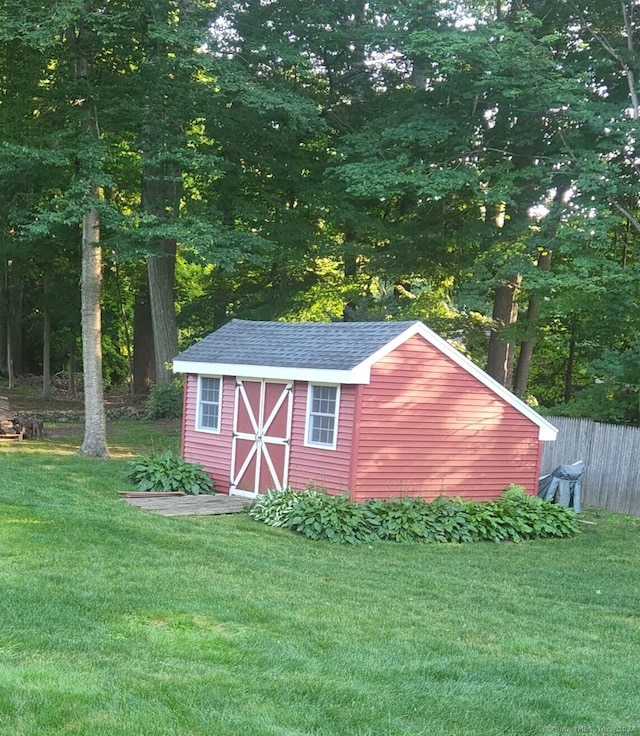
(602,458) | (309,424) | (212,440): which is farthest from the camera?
(602,458)

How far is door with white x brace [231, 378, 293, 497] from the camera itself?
13266 millimetres

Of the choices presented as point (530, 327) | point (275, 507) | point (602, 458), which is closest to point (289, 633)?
point (275, 507)

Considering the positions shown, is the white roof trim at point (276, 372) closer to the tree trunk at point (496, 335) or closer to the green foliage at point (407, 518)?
the green foliage at point (407, 518)

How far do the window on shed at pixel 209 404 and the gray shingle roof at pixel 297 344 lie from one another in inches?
17.7

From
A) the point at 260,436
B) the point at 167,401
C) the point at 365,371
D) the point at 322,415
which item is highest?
the point at 365,371

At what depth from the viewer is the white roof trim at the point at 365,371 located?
12.1m

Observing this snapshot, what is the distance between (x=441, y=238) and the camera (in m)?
21.6

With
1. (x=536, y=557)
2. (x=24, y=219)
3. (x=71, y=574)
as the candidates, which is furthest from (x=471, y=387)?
(x=24, y=219)

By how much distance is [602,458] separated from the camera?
52.6ft

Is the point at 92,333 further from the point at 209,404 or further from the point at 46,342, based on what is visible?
the point at 46,342

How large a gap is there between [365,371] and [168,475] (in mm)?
4114

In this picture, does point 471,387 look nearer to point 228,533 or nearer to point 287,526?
point 287,526

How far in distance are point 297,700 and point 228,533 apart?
6.09 meters

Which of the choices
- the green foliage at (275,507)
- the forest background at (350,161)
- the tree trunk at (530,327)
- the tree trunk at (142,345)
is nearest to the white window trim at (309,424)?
the green foliage at (275,507)
